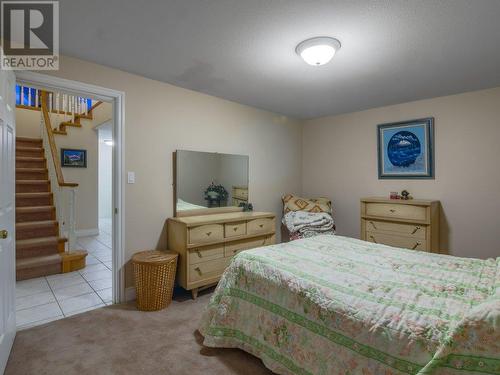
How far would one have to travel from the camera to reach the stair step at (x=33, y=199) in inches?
163

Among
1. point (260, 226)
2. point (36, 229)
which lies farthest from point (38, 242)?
point (260, 226)

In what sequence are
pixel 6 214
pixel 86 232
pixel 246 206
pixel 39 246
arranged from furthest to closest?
pixel 86 232
pixel 246 206
pixel 39 246
pixel 6 214

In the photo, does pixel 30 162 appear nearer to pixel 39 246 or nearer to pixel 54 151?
pixel 54 151

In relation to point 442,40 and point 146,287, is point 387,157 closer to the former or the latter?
point 442,40

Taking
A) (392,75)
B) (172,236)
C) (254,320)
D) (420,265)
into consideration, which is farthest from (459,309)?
(172,236)

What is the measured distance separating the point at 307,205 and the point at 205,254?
1871mm

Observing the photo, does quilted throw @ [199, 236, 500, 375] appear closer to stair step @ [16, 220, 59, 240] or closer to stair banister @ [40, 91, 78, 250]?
stair banister @ [40, 91, 78, 250]

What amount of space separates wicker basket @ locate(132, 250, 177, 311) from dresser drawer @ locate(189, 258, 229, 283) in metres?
0.25

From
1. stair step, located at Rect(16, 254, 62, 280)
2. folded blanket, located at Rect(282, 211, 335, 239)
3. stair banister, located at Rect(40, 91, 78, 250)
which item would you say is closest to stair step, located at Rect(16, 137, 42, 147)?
stair banister, located at Rect(40, 91, 78, 250)

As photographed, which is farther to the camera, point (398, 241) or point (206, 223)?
point (398, 241)

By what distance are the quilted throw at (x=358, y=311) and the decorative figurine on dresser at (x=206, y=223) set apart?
840 millimetres

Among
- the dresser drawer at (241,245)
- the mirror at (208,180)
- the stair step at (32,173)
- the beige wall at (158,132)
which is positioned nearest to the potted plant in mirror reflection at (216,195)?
the mirror at (208,180)

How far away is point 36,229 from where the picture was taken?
3818 mm

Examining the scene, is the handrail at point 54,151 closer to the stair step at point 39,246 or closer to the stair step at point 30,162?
the stair step at point 30,162
